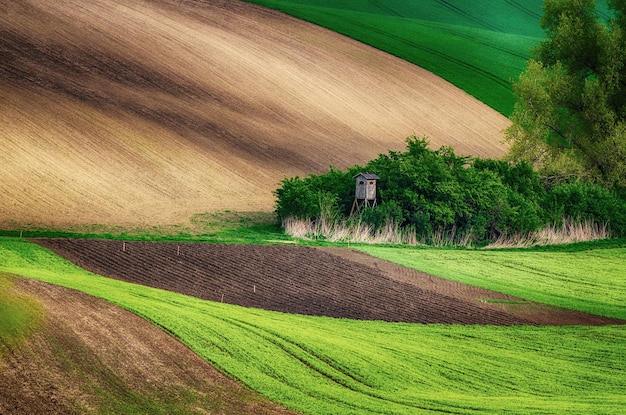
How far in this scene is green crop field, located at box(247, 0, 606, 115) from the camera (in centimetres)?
7106

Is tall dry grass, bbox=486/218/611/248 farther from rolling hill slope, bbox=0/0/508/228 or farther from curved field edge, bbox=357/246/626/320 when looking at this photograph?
rolling hill slope, bbox=0/0/508/228

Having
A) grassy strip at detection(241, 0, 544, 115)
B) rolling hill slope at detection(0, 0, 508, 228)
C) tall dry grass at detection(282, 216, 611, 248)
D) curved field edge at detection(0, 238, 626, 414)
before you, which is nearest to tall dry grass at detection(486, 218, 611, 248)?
tall dry grass at detection(282, 216, 611, 248)

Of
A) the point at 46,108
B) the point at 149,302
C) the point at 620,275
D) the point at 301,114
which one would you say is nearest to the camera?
the point at 149,302


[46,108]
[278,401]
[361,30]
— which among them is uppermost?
[361,30]

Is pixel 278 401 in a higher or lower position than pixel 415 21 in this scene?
lower

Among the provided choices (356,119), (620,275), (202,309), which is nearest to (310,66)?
(356,119)

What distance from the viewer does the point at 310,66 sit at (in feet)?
209

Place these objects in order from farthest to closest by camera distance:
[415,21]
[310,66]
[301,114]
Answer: [415,21]
[310,66]
[301,114]

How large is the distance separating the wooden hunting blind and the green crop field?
31739mm

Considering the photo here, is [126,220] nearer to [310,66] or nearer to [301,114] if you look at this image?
[301,114]

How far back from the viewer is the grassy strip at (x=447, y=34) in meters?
71.1

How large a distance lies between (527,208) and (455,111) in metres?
26.8

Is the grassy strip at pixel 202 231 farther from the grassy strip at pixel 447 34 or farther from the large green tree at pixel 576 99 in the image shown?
the grassy strip at pixel 447 34

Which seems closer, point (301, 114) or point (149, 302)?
point (149, 302)
